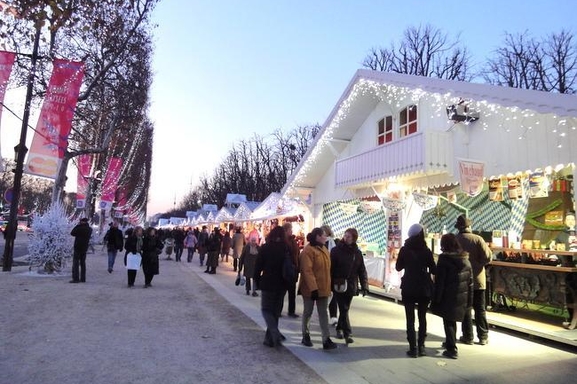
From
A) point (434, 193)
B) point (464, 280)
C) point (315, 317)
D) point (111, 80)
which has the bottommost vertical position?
point (315, 317)

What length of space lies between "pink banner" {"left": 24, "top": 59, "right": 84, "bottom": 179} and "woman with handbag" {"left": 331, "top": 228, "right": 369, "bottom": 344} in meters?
11.1

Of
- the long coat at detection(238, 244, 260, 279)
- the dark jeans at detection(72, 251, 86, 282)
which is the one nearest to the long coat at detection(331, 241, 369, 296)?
the long coat at detection(238, 244, 260, 279)

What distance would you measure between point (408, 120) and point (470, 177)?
409 cm

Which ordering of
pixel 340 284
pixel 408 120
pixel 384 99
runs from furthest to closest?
pixel 384 99 → pixel 408 120 → pixel 340 284

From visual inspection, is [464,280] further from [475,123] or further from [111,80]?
[111,80]

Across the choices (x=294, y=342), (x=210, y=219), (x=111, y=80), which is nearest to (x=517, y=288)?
(x=294, y=342)

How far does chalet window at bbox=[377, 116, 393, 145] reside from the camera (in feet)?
45.8

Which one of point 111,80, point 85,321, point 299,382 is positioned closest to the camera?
point 299,382

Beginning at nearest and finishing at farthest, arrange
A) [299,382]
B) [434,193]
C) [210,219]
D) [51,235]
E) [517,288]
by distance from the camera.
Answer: [299,382]
[517,288]
[434,193]
[51,235]
[210,219]

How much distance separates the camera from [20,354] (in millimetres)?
5492

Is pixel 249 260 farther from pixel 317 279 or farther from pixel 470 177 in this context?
pixel 470 177

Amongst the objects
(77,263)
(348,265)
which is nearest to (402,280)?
(348,265)

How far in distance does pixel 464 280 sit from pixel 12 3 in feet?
22.8

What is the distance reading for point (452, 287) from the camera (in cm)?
620
